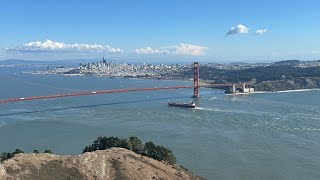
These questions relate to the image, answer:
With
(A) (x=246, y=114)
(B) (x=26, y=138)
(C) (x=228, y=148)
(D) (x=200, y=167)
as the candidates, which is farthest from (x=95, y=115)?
(D) (x=200, y=167)

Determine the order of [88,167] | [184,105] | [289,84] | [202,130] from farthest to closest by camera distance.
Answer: [289,84] → [184,105] → [202,130] → [88,167]

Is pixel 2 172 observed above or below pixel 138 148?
above

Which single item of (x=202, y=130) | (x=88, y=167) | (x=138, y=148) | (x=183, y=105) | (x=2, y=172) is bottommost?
(x=202, y=130)

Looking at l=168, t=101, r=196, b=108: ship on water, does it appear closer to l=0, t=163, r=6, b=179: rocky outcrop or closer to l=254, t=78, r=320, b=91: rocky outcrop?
l=254, t=78, r=320, b=91: rocky outcrop

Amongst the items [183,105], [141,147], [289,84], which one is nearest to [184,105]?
[183,105]

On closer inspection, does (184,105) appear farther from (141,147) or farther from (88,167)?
(88,167)

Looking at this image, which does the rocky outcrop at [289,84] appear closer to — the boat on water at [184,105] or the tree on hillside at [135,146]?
the boat on water at [184,105]

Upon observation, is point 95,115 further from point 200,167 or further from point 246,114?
point 200,167
